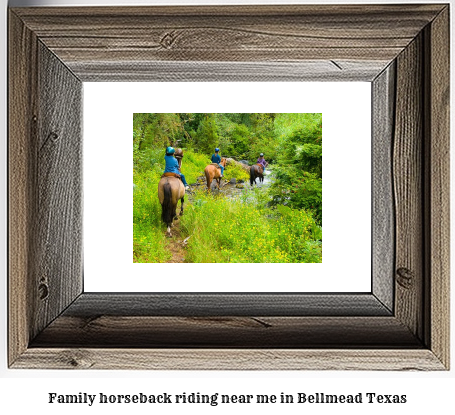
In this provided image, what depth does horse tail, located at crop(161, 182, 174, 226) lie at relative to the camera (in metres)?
1.06

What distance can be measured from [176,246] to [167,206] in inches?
3.4

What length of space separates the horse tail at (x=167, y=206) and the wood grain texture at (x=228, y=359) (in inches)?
10.3

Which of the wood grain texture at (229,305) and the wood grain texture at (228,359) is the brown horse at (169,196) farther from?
the wood grain texture at (228,359)

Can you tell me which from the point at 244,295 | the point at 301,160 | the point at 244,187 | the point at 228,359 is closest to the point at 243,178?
the point at 244,187

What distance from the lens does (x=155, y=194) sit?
41.8 inches

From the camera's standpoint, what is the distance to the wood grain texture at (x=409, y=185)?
101cm

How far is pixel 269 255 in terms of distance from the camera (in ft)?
3.49

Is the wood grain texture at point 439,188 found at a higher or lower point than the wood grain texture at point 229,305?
higher

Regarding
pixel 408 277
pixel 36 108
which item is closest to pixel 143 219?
pixel 36 108

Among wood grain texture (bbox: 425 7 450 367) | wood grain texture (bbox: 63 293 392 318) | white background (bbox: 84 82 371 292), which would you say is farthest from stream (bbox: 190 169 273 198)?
wood grain texture (bbox: 425 7 450 367)

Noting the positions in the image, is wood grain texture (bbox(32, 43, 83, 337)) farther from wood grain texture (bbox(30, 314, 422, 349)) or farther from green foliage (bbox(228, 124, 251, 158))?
green foliage (bbox(228, 124, 251, 158))

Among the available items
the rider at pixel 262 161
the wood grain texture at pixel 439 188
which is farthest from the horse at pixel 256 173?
the wood grain texture at pixel 439 188

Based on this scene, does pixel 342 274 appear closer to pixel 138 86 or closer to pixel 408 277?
pixel 408 277

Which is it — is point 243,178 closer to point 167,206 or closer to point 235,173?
point 235,173
